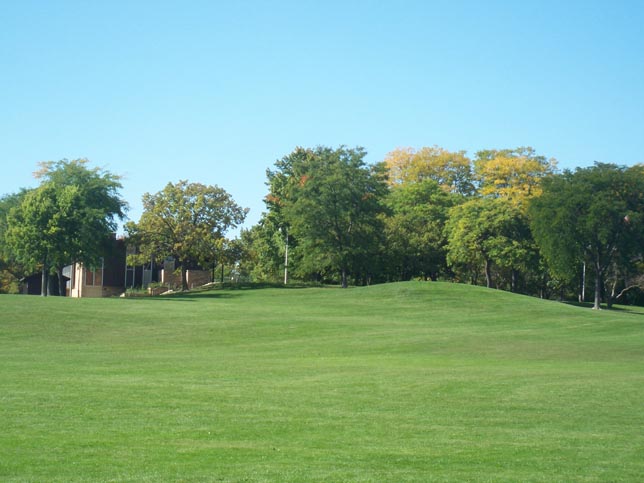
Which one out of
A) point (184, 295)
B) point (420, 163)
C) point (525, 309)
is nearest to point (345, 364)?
point (525, 309)

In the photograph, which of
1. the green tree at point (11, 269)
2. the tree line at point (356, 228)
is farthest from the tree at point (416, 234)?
the green tree at point (11, 269)

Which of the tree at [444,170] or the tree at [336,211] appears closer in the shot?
the tree at [336,211]

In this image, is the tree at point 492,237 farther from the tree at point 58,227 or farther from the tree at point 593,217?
the tree at point 58,227

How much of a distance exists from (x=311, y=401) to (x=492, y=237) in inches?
2387

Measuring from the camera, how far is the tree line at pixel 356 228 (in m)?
61.8

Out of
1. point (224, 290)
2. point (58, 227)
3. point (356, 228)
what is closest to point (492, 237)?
point (356, 228)

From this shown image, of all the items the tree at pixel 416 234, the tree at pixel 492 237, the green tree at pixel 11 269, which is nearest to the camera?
the green tree at pixel 11 269

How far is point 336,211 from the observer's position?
67.1m

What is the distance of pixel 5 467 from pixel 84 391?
7.74 m

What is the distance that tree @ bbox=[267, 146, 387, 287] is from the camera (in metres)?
66.9

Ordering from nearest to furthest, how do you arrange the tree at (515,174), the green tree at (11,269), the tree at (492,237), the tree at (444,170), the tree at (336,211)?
the tree at (336,211) → the green tree at (11,269) → the tree at (492,237) → the tree at (515,174) → the tree at (444,170)

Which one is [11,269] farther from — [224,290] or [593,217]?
[593,217]

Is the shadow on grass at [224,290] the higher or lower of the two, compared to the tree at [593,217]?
lower

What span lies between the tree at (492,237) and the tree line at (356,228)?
0.38ft
